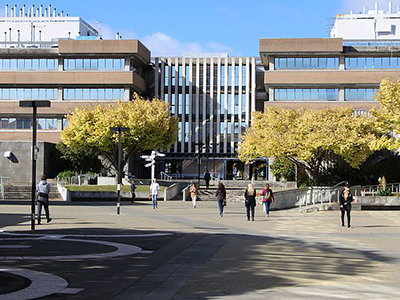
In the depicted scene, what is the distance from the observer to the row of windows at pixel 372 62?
8375 cm

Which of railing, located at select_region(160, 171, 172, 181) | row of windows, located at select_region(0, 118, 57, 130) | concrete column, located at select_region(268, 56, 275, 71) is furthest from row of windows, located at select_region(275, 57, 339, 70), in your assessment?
row of windows, located at select_region(0, 118, 57, 130)

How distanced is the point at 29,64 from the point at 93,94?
944 centimetres

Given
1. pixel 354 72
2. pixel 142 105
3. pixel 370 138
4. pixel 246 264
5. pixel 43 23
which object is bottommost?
pixel 246 264

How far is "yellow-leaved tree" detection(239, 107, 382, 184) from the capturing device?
51.5 m

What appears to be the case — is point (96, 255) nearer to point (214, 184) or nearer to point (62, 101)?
point (214, 184)

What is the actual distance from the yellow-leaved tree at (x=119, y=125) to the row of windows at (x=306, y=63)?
23059mm

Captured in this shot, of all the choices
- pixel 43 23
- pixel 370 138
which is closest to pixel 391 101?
pixel 370 138

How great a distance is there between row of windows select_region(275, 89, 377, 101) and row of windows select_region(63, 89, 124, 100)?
20181 mm

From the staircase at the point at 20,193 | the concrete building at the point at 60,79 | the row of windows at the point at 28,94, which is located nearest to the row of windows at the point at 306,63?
the concrete building at the point at 60,79

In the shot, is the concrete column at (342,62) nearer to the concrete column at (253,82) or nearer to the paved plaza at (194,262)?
the concrete column at (253,82)

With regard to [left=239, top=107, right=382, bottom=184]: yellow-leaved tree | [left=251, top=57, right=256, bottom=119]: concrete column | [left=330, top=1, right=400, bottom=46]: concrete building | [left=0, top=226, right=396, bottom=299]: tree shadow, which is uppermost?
[left=330, top=1, right=400, bottom=46]: concrete building

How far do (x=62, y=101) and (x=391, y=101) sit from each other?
48.5 meters

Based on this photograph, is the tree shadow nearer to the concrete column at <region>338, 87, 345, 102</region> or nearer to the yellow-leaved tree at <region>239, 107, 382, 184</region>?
the yellow-leaved tree at <region>239, 107, 382, 184</region>

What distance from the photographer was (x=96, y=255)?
15211 mm
